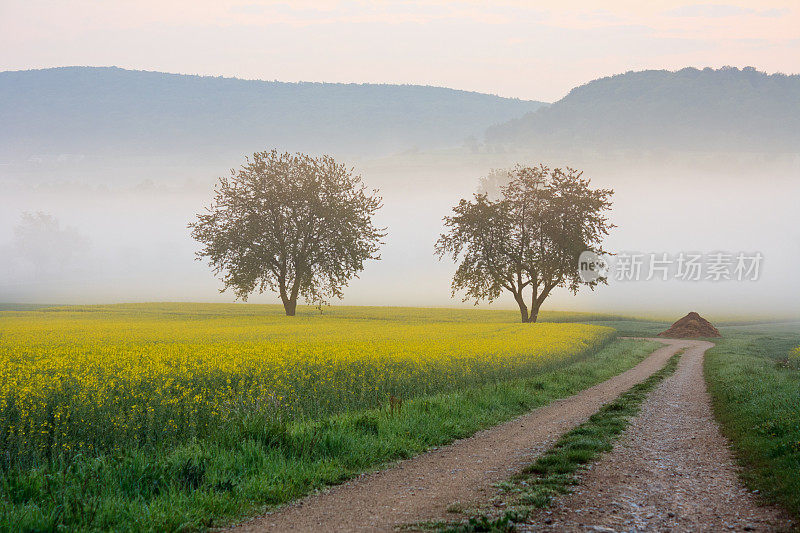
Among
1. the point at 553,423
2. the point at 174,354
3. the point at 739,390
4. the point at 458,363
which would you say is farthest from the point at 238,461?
the point at 739,390

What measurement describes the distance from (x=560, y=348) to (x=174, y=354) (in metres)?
20.2

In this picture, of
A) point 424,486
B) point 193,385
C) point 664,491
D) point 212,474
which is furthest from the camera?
point 193,385

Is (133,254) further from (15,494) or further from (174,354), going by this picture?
(15,494)

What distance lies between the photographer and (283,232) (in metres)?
60.2

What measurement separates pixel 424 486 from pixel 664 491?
12.8 ft

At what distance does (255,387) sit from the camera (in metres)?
15.5

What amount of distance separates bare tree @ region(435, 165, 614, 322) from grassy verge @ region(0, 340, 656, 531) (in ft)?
160

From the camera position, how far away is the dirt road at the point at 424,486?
8281 millimetres

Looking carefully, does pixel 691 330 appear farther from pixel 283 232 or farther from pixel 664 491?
pixel 664 491

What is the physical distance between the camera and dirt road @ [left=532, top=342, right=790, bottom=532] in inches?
313

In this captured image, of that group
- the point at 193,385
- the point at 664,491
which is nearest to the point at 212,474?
the point at 193,385

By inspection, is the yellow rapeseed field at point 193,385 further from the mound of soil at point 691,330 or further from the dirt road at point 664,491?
the mound of soil at point 691,330

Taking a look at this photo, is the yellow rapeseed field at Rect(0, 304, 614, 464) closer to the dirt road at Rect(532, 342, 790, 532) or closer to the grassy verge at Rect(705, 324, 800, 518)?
the dirt road at Rect(532, 342, 790, 532)

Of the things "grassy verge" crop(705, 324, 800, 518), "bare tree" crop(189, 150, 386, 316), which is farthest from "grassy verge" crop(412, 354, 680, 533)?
"bare tree" crop(189, 150, 386, 316)
